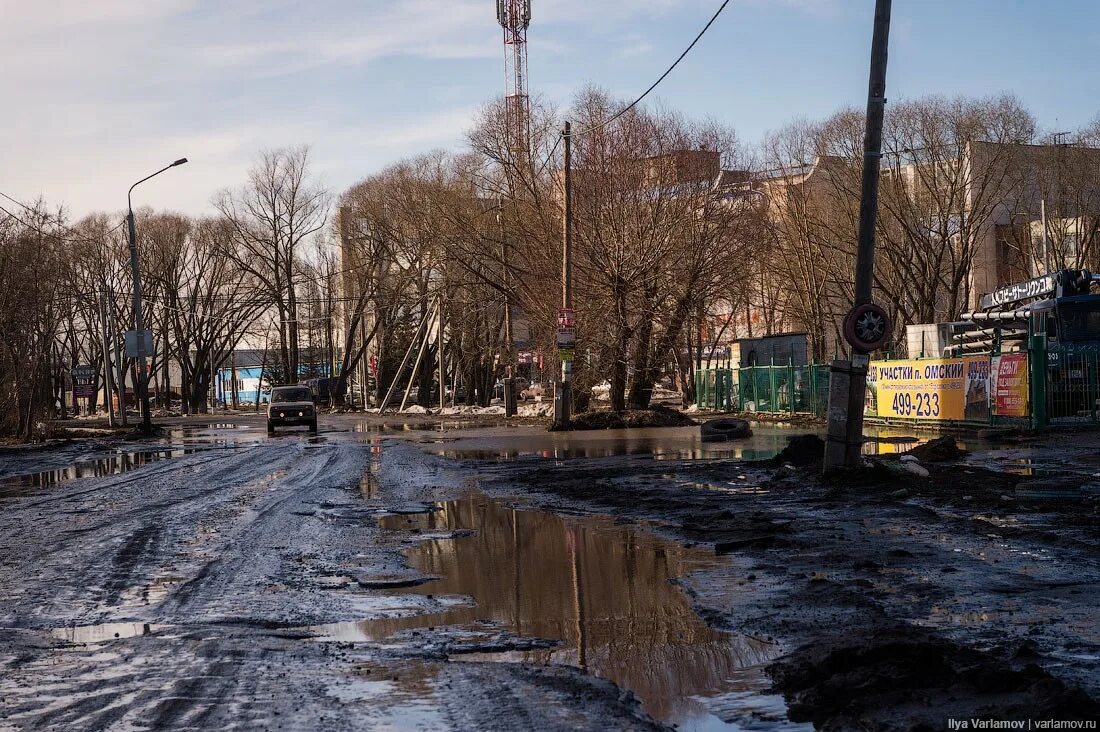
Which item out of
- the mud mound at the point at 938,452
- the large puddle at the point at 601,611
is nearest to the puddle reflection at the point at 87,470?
the large puddle at the point at 601,611

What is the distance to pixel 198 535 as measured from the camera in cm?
1247

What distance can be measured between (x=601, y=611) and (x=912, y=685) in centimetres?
277

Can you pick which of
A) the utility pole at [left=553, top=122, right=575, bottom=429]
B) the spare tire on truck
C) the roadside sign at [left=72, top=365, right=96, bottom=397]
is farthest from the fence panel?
the roadside sign at [left=72, top=365, right=96, bottom=397]

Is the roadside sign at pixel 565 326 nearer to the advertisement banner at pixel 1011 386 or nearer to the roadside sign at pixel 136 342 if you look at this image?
the advertisement banner at pixel 1011 386

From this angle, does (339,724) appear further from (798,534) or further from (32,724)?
(798,534)

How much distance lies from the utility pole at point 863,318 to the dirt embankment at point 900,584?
530 mm

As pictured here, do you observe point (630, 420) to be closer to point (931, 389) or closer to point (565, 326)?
point (565, 326)

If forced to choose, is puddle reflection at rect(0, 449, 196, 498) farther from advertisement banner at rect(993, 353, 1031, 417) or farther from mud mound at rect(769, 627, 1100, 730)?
advertisement banner at rect(993, 353, 1031, 417)

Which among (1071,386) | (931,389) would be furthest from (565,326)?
(1071,386)

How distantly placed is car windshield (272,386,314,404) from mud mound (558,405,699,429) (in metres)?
13.0

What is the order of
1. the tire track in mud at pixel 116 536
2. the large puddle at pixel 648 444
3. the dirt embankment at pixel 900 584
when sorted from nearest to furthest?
the dirt embankment at pixel 900 584
the tire track in mud at pixel 116 536
the large puddle at pixel 648 444

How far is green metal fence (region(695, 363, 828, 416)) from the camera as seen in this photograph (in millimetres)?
37938

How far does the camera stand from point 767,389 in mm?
42000

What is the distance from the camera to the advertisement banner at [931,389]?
89.7 ft
